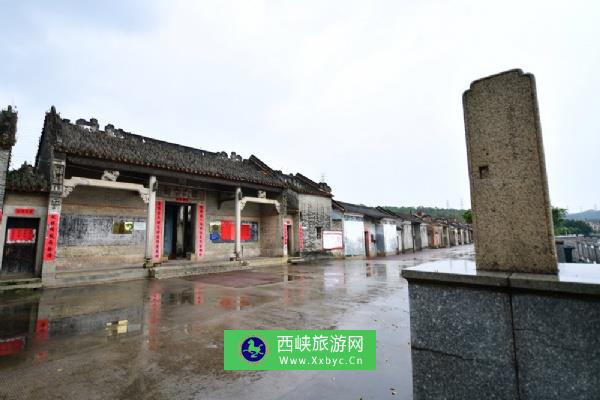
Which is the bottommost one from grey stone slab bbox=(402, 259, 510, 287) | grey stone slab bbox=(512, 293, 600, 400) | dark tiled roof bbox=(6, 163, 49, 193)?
grey stone slab bbox=(512, 293, 600, 400)

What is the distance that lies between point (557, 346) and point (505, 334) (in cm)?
23

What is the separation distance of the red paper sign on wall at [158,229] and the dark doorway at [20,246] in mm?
3927

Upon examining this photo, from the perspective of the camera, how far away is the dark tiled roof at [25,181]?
8922 mm

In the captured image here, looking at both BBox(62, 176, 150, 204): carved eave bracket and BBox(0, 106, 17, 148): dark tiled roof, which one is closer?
BBox(0, 106, 17, 148): dark tiled roof

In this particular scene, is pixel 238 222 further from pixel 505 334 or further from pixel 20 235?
pixel 505 334

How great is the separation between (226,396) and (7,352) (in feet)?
10.3

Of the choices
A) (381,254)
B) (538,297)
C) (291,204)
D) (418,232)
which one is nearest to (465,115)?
(538,297)

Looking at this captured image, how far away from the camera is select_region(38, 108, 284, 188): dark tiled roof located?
10.1 m

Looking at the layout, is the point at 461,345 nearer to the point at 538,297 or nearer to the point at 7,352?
the point at 538,297

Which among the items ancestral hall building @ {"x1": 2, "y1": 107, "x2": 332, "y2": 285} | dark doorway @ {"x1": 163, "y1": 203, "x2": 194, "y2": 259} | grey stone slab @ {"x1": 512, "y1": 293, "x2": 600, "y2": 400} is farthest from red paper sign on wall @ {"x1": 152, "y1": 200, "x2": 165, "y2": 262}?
grey stone slab @ {"x1": 512, "y1": 293, "x2": 600, "y2": 400}

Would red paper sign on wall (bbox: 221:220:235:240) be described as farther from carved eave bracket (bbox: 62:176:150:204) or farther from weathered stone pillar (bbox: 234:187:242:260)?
carved eave bracket (bbox: 62:176:150:204)

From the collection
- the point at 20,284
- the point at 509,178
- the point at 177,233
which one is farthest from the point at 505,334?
the point at 177,233

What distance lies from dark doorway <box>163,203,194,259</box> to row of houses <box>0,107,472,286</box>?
0.05 metres

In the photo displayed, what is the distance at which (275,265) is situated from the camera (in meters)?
14.8
